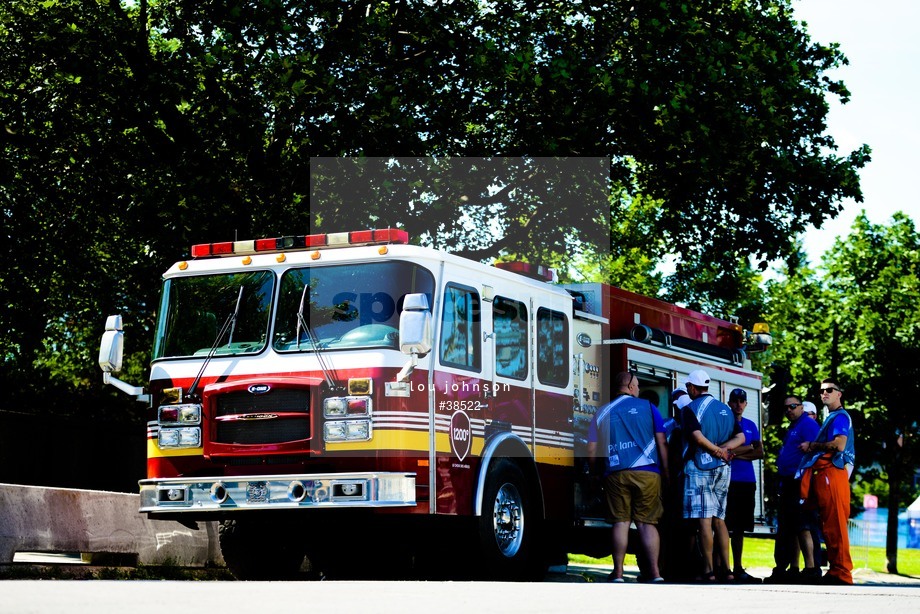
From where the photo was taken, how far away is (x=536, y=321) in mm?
13477

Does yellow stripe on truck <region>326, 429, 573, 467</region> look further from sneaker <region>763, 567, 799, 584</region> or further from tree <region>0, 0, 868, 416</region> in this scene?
tree <region>0, 0, 868, 416</region>

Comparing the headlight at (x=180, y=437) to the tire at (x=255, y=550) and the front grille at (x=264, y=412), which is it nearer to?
the front grille at (x=264, y=412)

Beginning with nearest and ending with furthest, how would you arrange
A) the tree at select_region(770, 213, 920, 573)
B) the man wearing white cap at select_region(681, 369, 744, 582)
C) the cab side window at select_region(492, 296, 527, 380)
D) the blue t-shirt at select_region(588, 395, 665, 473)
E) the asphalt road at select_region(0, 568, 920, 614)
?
the asphalt road at select_region(0, 568, 920, 614) → the cab side window at select_region(492, 296, 527, 380) → the blue t-shirt at select_region(588, 395, 665, 473) → the man wearing white cap at select_region(681, 369, 744, 582) → the tree at select_region(770, 213, 920, 573)

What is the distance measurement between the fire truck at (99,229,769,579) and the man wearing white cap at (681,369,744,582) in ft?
3.97

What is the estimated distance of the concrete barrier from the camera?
12.4m

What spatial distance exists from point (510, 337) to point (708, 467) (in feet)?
7.45

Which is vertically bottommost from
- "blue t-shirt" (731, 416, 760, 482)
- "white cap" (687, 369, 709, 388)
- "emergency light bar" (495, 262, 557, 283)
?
"blue t-shirt" (731, 416, 760, 482)

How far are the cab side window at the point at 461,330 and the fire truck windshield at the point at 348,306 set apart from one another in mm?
332

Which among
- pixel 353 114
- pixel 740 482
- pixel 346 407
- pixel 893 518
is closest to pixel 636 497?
pixel 740 482

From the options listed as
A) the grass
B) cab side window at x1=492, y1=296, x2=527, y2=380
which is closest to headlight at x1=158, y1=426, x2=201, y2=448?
cab side window at x1=492, y1=296, x2=527, y2=380

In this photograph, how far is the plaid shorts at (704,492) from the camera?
13.3 m

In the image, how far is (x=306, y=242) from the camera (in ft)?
40.9

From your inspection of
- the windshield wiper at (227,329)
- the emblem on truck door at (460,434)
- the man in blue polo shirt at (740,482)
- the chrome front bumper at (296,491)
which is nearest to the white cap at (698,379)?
the man in blue polo shirt at (740,482)

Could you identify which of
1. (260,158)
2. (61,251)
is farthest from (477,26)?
(61,251)
